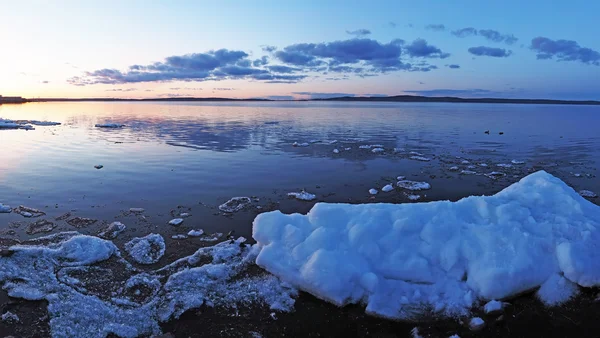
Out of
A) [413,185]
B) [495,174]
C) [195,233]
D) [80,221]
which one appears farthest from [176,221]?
[495,174]

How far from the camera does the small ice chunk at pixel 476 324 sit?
17.4 feet

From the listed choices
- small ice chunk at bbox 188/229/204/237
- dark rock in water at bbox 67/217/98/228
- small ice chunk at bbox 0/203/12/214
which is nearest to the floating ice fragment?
small ice chunk at bbox 188/229/204/237

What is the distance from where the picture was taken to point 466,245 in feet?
22.2

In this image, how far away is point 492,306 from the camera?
5676 millimetres

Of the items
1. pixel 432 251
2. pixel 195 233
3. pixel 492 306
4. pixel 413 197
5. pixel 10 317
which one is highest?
pixel 432 251

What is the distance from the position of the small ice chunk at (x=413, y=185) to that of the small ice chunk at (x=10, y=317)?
35.4 feet

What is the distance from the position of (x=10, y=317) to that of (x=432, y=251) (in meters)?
6.74

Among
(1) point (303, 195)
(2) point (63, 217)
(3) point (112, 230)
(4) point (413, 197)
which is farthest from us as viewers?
(1) point (303, 195)

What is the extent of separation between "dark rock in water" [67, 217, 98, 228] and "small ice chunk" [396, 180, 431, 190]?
9.49 m

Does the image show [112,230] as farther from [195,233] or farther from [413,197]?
[413,197]

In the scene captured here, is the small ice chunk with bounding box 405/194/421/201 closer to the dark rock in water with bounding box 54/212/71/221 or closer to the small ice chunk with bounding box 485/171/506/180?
the small ice chunk with bounding box 485/171/506/180

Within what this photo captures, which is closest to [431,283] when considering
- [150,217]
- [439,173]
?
[150,217]

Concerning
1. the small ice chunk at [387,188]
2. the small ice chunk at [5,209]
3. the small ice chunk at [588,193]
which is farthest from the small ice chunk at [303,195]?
the small ice chunk at [588,193]

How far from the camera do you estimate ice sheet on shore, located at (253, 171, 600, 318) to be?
601cm
